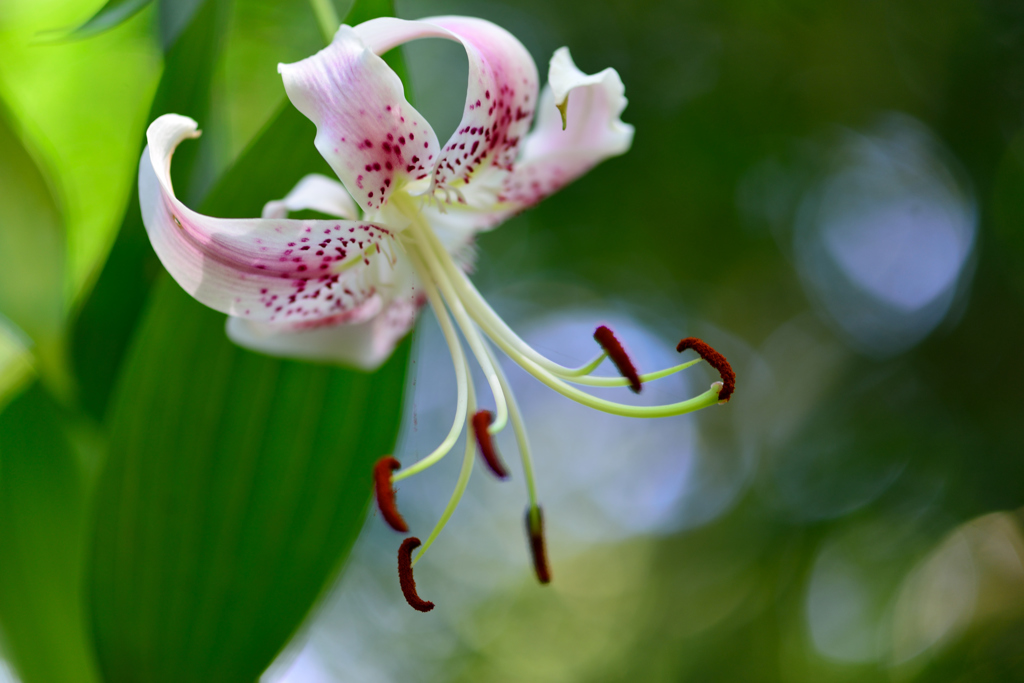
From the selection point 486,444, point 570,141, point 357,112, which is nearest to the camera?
point 357,112

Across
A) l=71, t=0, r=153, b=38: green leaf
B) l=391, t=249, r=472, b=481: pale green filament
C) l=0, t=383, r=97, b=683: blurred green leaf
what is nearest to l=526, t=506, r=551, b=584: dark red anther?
l=391, t=249, r=472, b=481: pale green filament

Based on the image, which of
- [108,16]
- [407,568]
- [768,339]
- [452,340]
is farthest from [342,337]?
[768,339]

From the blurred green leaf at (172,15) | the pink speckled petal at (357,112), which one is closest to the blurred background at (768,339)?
the blurred green leaf at (172,15)

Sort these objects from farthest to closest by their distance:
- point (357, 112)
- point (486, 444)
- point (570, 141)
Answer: point (570, 141), point (486, 444), point (357, 112)

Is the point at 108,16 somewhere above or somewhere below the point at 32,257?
above

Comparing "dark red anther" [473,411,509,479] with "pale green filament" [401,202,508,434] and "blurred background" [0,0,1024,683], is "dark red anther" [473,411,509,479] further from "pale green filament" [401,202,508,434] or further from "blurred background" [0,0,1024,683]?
"blurred background" [0,0,1024,683]

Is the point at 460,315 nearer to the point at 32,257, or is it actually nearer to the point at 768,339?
the point at 32,257

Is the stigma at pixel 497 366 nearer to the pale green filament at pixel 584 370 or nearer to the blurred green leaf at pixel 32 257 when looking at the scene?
the pale green filament at pixel 584 370

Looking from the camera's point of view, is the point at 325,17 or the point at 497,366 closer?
the point at 325,17
